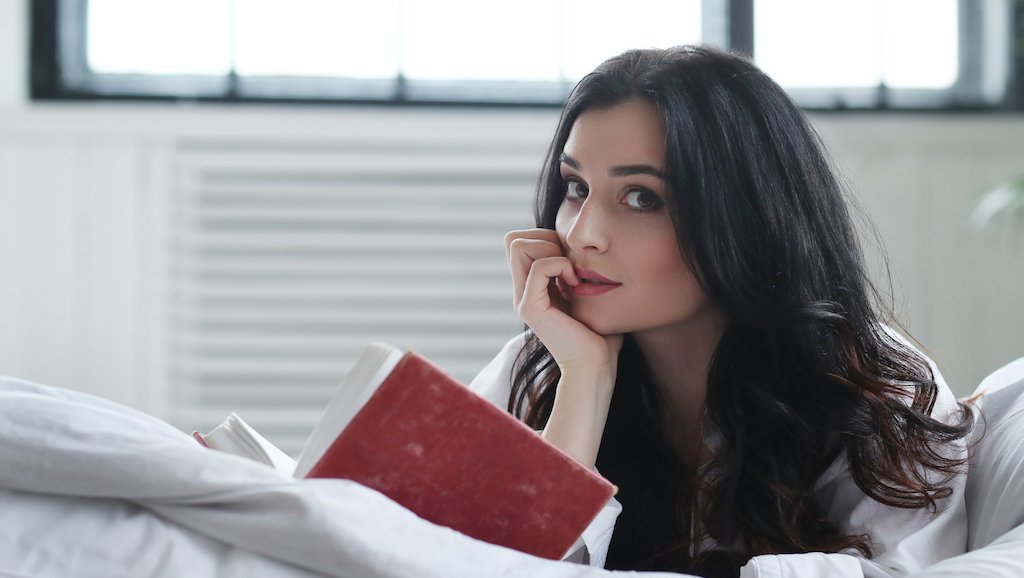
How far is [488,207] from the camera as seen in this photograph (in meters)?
2.78

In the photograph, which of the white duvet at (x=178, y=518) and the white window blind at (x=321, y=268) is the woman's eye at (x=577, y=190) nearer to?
the white duvet at (x=178, y=518)

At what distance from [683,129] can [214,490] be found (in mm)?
731

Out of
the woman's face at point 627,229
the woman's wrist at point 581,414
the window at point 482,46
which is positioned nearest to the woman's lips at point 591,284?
the woman's face at point 627,229

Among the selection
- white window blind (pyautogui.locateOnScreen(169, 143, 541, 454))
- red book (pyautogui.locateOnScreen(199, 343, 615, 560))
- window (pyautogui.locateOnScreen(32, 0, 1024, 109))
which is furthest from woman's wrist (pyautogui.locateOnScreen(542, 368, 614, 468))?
window (pyautogui.locateOnScreen(32, 0, 1024, 109))

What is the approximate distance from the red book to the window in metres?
2.18

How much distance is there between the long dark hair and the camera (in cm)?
117

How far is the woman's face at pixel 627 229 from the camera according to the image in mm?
1245

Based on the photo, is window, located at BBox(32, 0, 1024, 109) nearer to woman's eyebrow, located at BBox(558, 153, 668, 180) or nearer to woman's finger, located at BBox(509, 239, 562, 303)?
woman's finger, located at BBox(509, 239, 562, 303)

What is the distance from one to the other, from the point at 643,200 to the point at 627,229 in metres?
0.04

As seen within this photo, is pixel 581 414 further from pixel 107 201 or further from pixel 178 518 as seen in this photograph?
pixel 107 201

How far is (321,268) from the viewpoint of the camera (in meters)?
2.74

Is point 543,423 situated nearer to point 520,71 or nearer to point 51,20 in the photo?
point 520,71

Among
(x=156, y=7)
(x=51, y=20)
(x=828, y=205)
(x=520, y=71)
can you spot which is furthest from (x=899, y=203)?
(x=51, y=20)

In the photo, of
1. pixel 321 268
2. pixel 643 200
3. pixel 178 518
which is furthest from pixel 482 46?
pixel 178 518
